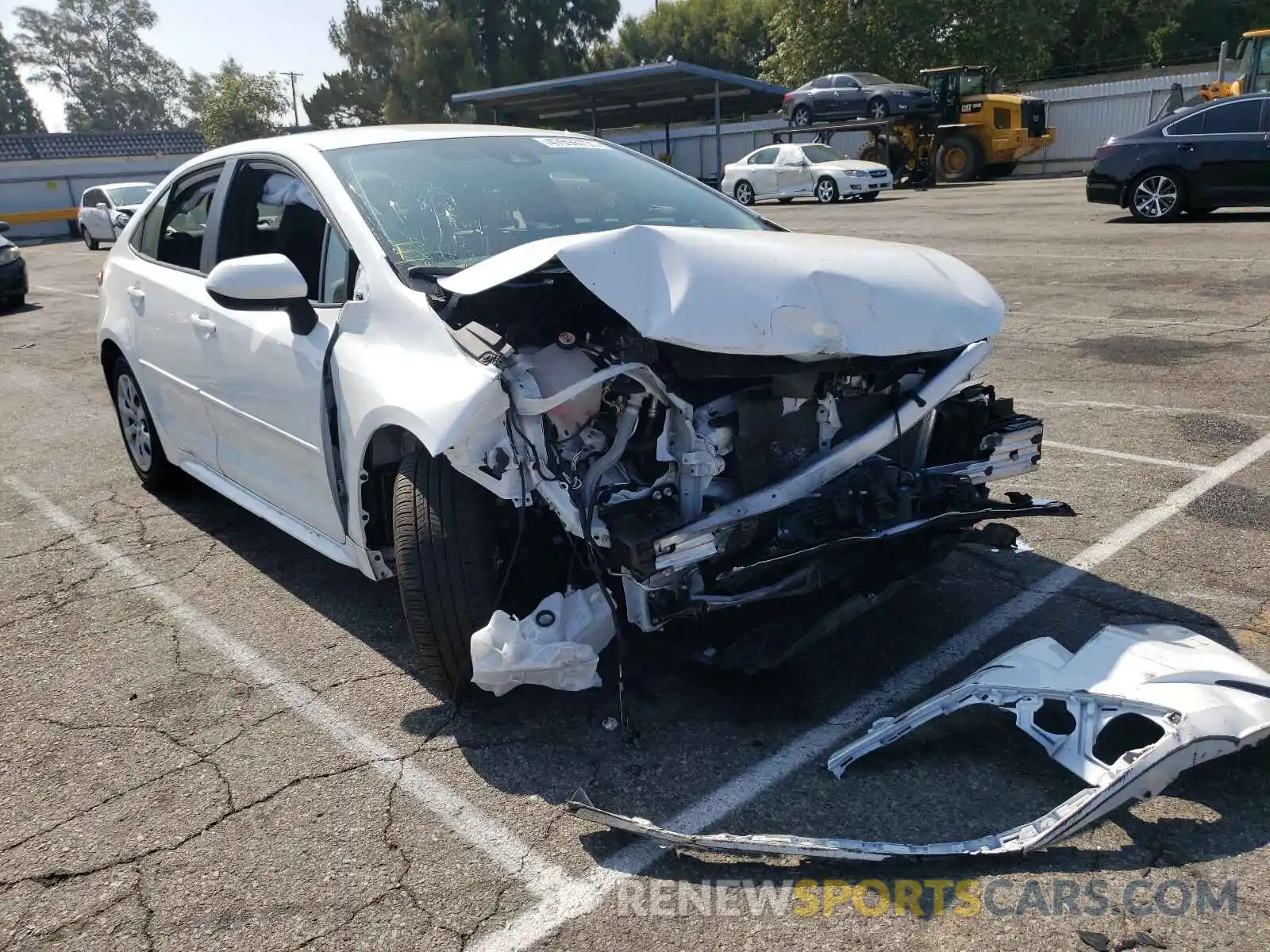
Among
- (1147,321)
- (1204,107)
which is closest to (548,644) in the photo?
(1147,321)

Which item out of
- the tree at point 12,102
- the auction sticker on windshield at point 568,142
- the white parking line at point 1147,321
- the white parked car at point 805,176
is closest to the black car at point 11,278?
the auction sticker on windshield at point 568,142

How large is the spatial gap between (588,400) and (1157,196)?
13.5 meters

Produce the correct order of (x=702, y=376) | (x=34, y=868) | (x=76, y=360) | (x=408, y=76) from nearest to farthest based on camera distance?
(x=34, y=868)
(x=702, y=376)
(x=76, y=360)
(x=408, y=76)

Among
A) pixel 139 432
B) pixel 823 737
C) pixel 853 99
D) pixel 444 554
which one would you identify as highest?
pixel 853 99

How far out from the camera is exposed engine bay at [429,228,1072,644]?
2943 mm

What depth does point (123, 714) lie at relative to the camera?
3.55m

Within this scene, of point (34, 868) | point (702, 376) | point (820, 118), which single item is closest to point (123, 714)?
point (34, 868)

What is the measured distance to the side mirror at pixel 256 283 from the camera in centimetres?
345

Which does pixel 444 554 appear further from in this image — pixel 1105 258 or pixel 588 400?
pixel 1105 258

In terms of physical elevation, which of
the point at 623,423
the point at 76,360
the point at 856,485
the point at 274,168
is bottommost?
the point at 76,360

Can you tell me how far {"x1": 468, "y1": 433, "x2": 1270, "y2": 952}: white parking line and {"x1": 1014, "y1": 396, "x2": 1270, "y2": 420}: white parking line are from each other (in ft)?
4.31

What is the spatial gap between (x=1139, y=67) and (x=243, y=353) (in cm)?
5022

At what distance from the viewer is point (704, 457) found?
120 inches

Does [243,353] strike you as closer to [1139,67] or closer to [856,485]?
[856,485]
